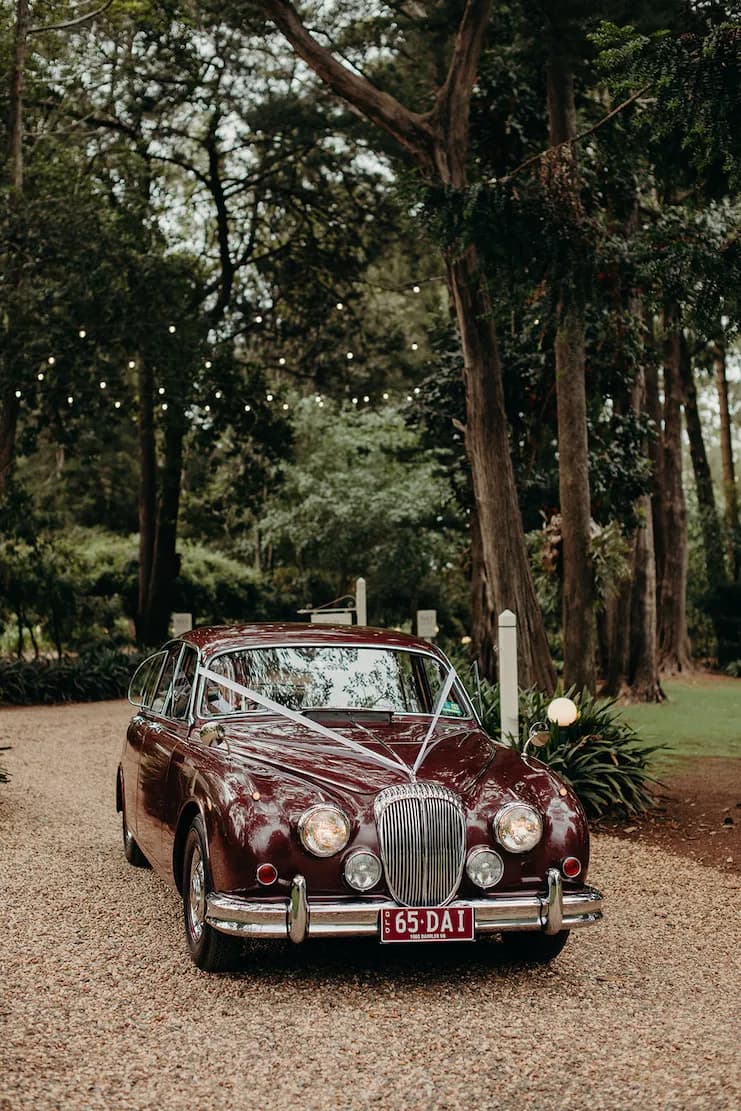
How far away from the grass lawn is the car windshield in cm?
508

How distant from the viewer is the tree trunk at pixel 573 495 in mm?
14117

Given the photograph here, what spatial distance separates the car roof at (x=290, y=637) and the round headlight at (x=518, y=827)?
5.18 ft

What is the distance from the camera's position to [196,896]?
5.50 meters

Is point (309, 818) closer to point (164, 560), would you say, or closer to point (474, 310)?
point (474, 310)

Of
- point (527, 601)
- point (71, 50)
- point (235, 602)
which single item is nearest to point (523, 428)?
point (527, 601)

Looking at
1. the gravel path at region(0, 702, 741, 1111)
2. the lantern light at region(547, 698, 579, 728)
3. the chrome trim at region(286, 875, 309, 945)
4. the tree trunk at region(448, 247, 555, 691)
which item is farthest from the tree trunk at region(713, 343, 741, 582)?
the chrome trim at region(286, 875, 309, 945)

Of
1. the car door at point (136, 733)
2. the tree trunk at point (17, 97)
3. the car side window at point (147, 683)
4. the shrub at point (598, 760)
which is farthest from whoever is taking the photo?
the tree trunk at point (17, 97)

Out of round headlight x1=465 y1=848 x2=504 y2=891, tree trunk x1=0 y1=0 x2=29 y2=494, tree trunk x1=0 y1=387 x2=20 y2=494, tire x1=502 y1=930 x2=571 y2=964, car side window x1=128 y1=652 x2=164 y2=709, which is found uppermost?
tree trunk x1=0 y1=0 x2=29 y2=494

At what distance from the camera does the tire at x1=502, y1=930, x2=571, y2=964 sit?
215 inches

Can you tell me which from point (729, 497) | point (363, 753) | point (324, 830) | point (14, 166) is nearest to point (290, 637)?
point (363, 753)

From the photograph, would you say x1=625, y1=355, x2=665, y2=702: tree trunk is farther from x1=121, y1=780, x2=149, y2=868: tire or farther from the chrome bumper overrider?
the chrome bumper overrider

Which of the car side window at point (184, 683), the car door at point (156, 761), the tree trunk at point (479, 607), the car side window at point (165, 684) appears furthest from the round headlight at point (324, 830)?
the tree trunk at point (479, 607)

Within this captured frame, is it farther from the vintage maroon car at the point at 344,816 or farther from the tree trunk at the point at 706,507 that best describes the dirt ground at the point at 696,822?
the tree trunk at the point at 706,507

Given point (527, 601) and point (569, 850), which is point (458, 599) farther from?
point (569, 850)
